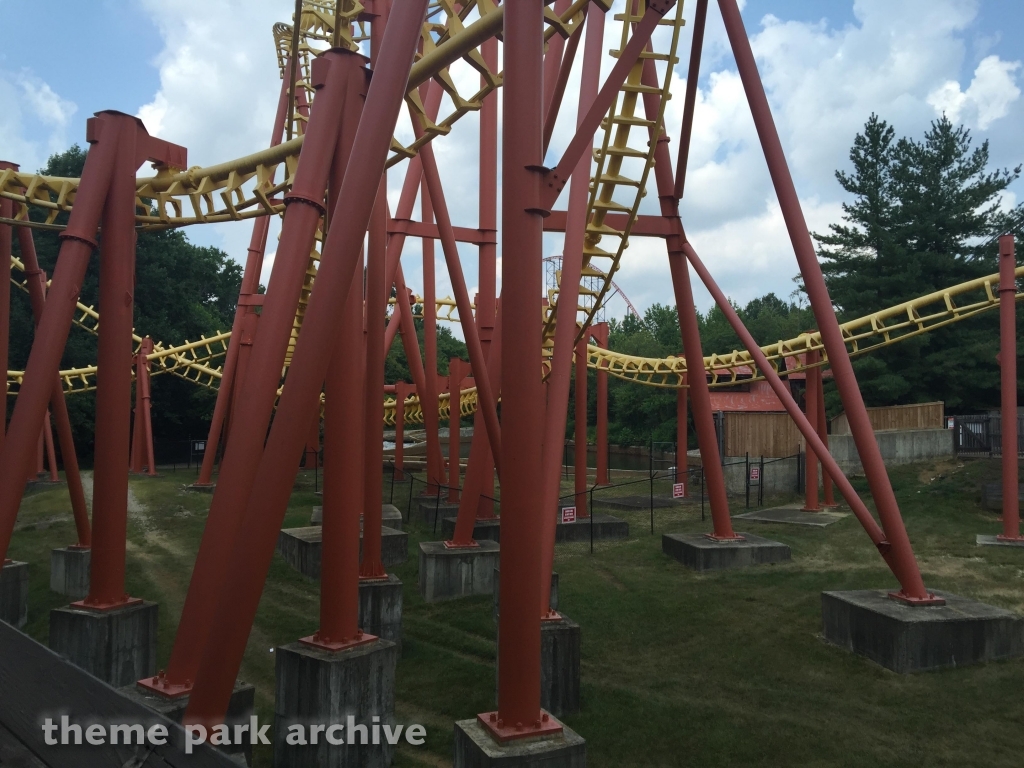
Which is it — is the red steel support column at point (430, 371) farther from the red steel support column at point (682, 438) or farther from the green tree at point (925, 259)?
the green tree at point (925, 259)

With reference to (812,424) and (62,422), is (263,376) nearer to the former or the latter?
(62,422)

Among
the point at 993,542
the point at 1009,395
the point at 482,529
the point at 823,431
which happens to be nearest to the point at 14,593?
the point at 482,529

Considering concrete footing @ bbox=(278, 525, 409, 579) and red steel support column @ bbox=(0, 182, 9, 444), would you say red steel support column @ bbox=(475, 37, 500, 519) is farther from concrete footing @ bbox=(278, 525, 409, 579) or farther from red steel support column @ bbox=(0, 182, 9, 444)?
red steel support column @ bbox=(0, 182, 9, 444)

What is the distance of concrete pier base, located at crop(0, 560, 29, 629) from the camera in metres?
10.3

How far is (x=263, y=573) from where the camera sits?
496cm

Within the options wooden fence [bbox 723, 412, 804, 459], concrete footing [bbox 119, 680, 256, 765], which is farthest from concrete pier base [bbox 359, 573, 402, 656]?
wooden fence [bbox 723, 412, 804, 459]

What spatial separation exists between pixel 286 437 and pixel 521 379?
5.24 feet

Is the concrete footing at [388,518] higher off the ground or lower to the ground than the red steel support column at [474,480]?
lower

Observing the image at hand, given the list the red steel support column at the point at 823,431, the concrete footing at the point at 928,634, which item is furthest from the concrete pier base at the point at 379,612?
the red steel support column at the point at 823,431

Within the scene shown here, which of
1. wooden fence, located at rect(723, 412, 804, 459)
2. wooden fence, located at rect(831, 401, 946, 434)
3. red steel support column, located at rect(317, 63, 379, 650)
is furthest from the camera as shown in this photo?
wooden fence, located at rect(831, 401, 946, 434)

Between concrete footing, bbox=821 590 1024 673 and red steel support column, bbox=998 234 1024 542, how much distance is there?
5352 millimetres

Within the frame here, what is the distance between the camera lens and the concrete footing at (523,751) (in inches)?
168

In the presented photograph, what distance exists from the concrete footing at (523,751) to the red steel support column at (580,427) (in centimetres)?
1117

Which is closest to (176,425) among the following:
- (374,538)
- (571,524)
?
(571,524)
